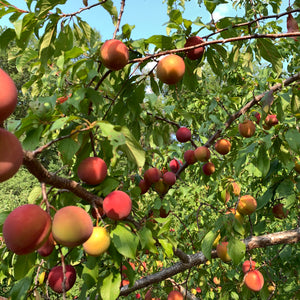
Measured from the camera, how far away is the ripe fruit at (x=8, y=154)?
47cm

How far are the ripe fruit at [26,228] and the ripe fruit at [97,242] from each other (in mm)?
144

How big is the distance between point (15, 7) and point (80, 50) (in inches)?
9.9

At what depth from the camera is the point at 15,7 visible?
847 millimetres

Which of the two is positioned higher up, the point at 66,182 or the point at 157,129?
the point at 66,182

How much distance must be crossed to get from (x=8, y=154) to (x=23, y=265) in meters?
0.52

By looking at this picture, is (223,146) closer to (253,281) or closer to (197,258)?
(197,258)

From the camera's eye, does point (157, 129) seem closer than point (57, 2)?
No

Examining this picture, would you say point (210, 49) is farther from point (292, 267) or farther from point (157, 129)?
point (292, 267)

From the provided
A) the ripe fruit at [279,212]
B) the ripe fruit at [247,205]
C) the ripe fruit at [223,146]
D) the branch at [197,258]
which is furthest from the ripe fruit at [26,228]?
the ripe fruit at [279,212]

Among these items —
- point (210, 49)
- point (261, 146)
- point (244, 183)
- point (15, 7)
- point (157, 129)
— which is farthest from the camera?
point (244, 183)

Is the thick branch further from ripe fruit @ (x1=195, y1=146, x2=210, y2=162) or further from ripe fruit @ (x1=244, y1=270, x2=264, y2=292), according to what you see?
ripe fruit @ (x1=244, y1=270, x2=264, y2=292)

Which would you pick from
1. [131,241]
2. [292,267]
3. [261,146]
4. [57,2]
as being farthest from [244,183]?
[57,2]

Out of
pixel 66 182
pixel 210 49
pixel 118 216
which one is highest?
pixel 210 49

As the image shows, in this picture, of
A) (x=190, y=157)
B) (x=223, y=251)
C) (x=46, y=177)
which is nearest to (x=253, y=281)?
(x=223, y=251)
